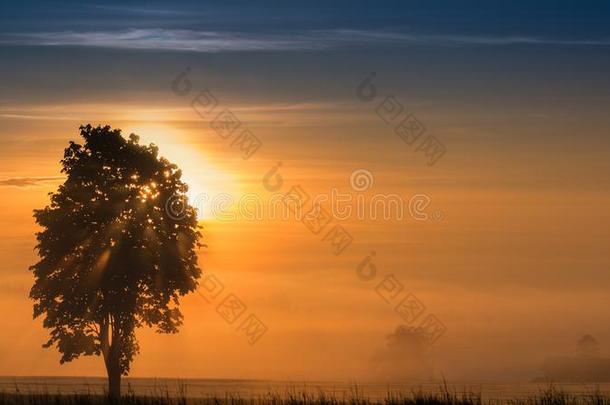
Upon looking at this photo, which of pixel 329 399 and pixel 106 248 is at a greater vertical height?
pixel 106 248

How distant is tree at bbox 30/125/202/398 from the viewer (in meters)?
68.4

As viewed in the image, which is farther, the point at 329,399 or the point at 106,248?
the point at 106,248

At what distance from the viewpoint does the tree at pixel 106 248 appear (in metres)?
68.4

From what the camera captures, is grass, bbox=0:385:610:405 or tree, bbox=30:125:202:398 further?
tree, bbox=30:125:202:398

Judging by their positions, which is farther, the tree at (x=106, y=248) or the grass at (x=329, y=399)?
the tree at (x=106, y=248)

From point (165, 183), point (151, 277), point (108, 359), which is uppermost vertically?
point (165, 183)

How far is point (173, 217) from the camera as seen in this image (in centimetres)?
7038

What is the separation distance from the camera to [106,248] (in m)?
68.9

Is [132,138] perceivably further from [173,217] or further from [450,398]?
[450,398]

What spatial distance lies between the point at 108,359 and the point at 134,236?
8.18m

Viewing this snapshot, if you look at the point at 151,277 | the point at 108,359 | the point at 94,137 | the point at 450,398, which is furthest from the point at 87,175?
the point at 450,398

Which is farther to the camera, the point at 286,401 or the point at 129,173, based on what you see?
the point at 129,173

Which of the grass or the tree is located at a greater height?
the tree

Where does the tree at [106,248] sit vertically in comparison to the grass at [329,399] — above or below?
above
